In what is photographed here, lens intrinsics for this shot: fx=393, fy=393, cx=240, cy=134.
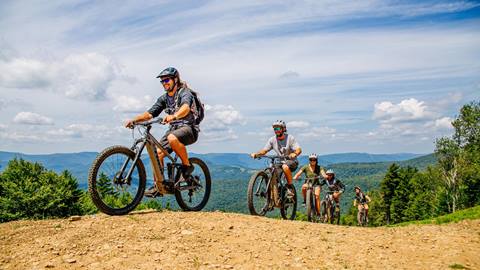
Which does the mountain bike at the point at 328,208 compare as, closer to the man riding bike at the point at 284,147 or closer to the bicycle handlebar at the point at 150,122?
the man riding bike at the point at 284,147

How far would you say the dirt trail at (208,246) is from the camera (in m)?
6.25

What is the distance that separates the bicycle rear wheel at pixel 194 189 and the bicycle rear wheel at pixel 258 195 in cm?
139

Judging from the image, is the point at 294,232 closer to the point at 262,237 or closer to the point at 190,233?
Result: the point at 262,237

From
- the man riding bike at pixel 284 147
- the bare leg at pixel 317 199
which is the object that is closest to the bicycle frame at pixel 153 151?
the man riding bike at pixel 284 147

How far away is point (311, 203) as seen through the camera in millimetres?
14398

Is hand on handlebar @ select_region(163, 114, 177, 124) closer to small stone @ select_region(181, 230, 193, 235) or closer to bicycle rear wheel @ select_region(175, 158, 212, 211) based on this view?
bicycle rear wheel @ select_region(175, 158, 212, 211)

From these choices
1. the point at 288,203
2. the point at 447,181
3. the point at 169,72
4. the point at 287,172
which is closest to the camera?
the point at 169,72

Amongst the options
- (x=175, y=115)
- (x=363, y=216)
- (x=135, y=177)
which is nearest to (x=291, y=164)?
(x=175, y=115)

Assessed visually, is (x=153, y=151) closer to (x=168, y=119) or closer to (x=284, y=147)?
(x=168, y=119)

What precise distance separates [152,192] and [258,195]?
396 centimetres

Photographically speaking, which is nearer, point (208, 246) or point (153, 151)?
point (208, 246)

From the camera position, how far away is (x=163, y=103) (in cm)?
998

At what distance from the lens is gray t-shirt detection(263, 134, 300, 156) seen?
41.6 ft

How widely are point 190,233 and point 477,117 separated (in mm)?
66078
